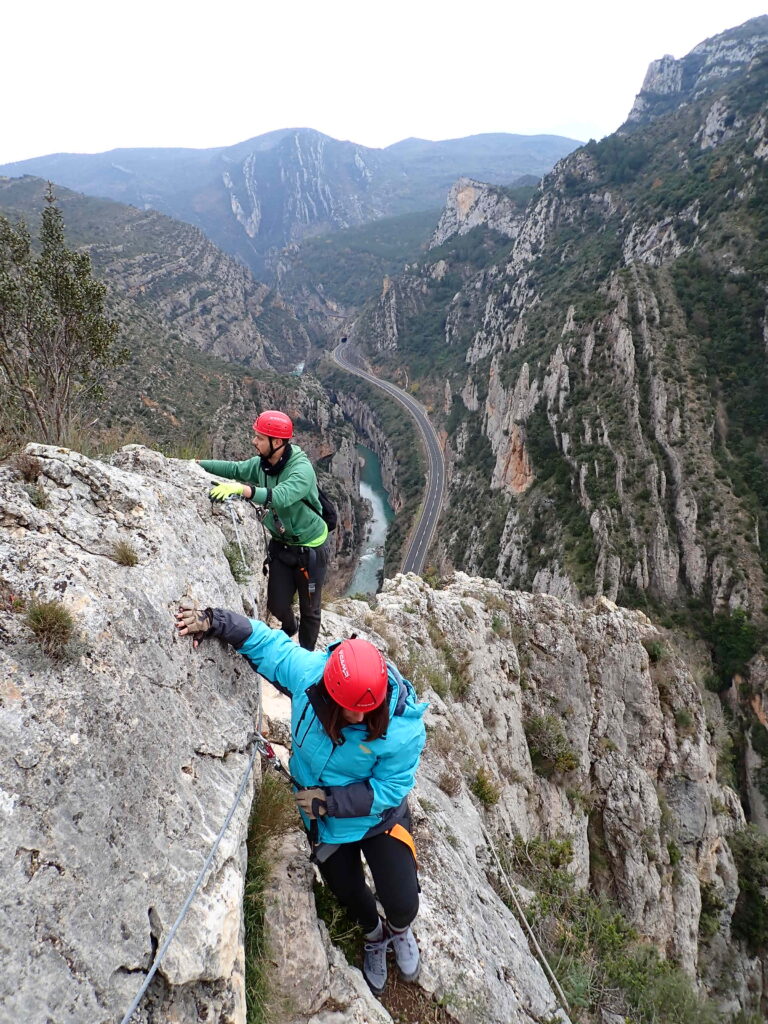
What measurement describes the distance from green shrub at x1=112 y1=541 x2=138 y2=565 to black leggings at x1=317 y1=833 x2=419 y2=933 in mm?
2179

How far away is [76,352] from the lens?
9648mm

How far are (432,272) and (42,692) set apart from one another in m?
122

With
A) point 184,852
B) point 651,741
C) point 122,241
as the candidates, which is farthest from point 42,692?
point 122,241

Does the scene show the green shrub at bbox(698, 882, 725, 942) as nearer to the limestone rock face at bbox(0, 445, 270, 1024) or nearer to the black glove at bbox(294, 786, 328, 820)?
the black glove at bbox(294, 786, 328, 820)

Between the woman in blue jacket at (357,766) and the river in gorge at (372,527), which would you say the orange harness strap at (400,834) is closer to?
the woman in blue jacket at (357,766)

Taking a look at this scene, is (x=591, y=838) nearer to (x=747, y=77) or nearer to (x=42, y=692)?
(x=42, y=692)

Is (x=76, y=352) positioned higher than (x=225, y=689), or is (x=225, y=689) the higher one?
(x=76, y=352)

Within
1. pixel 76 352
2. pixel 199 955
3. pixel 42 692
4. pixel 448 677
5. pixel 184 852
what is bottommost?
pixel 448 677

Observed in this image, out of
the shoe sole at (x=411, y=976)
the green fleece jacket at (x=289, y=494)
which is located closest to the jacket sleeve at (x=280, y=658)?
the green fleece jacket at (x=289, y=494)

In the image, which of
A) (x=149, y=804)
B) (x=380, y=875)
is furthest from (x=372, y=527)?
(x=149, y=804)

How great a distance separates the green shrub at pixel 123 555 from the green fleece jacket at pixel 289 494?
1296 mm

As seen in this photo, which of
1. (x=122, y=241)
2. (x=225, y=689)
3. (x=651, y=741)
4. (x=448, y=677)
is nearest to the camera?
(x=225, y=689)

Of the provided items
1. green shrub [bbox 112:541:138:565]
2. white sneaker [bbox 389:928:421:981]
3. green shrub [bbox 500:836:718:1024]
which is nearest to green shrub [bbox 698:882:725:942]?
green shrub [bbox 500:836:718:1024]

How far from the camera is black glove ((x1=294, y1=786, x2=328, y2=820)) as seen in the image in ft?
9.57
